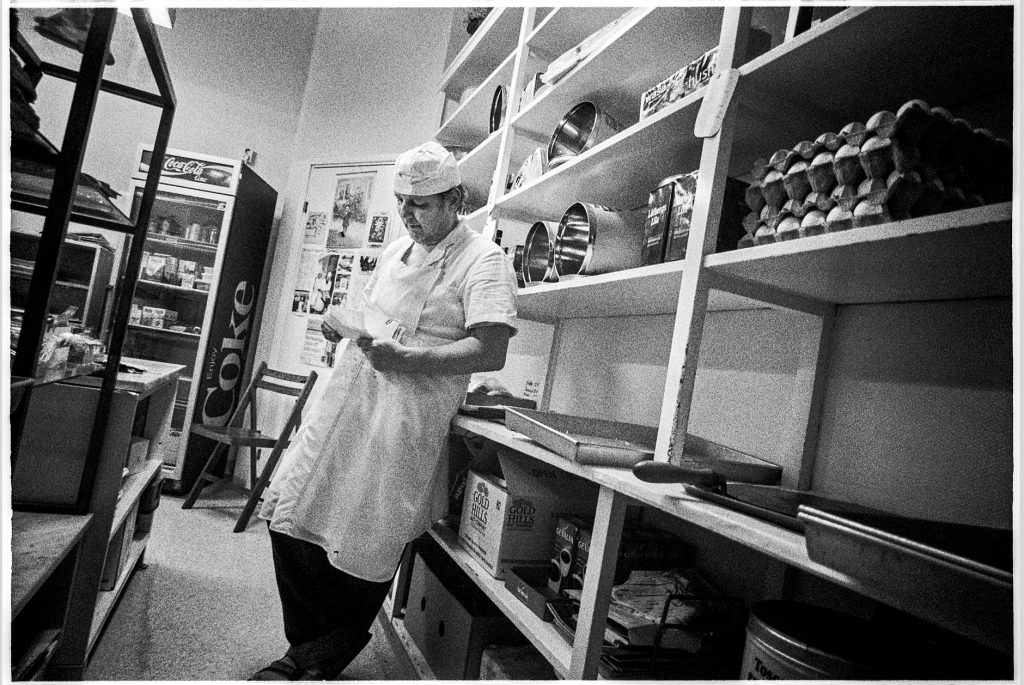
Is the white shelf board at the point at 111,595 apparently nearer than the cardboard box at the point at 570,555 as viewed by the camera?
No

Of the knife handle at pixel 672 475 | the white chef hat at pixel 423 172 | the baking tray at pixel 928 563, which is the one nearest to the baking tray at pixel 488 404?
the white chef hat at pixel 423 172

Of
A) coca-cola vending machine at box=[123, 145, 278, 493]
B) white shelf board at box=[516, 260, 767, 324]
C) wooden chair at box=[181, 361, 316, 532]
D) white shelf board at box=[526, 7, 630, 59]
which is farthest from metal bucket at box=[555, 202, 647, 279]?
coca-cola vending machine at box=[123, 145, 278, 493]

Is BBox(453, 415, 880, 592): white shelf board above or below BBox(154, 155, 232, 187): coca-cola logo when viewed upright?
below

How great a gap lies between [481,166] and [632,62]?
1.22 m

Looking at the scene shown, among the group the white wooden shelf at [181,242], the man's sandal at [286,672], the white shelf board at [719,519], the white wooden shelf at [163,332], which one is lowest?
the man's sandal at [286,672]

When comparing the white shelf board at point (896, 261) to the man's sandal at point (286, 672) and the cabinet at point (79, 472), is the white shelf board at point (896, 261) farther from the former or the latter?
the cabinet at point (79, 472)

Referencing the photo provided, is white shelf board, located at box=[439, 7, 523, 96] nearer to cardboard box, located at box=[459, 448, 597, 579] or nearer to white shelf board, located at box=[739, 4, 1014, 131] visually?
white shelf board, located at box=[739, 4, 1014, 131]

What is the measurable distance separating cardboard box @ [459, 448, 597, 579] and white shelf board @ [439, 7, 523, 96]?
202cm

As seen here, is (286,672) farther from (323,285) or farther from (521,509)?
(323,285)

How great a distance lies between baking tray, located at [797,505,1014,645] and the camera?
52 centimetres

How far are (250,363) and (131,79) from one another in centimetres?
287

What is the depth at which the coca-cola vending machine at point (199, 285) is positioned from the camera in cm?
400

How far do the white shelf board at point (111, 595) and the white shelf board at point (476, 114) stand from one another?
2.32m

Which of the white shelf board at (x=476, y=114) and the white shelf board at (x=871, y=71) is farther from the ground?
the white shelf board at (x=476, y=114)
